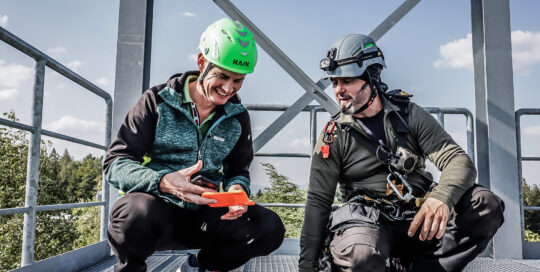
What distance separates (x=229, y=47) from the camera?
1.52 m

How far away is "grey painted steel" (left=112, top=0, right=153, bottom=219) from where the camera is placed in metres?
2.74

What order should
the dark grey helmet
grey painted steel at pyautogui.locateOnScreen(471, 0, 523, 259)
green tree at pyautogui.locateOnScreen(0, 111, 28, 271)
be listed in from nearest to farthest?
the dark grey helmet
grey painted steel at pyautogui.locateOnScreen(471, 0, 523, 259)
green tree at pyautogui.locateOnScreen(0, 111, 28, 271)

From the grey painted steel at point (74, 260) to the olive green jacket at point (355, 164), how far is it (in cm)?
120

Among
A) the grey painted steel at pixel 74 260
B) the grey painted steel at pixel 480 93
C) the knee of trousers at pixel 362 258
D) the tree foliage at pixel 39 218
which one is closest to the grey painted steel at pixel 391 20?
the grey painted steel at pixel 480 93

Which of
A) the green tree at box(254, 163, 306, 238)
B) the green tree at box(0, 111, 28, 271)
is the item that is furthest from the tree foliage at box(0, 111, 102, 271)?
the green tree at box(254, 163, 306, 238)

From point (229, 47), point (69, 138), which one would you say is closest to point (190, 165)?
point (229, 47)

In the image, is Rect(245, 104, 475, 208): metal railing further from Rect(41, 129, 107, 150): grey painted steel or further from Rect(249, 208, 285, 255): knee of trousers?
Rect(249, 208, 285, 255): knee of trousers

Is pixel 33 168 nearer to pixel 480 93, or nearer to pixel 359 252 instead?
pixel 359 252

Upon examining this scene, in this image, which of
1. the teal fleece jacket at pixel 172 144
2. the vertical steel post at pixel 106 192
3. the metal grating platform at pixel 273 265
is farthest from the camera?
the vertical steel post at pixel 106 192

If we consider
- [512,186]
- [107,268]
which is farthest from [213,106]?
[512,186]

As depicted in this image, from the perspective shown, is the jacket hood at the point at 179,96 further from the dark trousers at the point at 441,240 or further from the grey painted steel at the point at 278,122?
the grey painted steel at the point at 278,122

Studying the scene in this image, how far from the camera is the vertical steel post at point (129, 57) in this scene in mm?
2736

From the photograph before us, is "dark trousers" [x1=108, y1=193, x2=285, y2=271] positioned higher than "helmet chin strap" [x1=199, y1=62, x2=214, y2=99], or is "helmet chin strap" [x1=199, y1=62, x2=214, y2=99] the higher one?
"helmet chin strap" [x1=199, y1=62, x2=214, y2=99]

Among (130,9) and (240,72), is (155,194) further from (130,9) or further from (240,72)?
(130,9)
